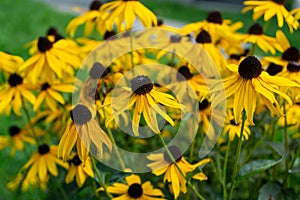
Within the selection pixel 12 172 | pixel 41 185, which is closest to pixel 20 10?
pixel 12 172

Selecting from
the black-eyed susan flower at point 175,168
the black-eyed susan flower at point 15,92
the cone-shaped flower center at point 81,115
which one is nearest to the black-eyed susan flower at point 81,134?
the cone-shaped flower center at point 81,115

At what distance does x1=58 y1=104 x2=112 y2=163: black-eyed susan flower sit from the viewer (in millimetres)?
1049

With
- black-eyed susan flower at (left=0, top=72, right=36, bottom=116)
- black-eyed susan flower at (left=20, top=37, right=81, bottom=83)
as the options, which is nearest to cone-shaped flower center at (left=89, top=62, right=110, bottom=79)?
black-eyed susan flower at (left=20, top=37, right=81, bottom=83)

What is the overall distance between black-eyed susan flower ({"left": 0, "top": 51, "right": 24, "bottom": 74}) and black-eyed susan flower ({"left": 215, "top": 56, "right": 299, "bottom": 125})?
2.04 ft

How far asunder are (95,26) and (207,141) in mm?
539

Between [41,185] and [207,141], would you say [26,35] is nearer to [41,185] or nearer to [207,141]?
[41,185]

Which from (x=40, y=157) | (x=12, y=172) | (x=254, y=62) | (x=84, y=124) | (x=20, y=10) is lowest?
(x=12, y=172)

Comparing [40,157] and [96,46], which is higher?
[96,46]

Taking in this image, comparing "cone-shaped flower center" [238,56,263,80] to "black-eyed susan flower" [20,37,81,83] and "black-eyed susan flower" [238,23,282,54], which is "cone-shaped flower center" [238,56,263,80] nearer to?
"black-eyed susan flower" [238,23,282,54]

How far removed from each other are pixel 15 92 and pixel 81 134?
0.53 m

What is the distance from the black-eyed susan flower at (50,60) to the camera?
4.83ft

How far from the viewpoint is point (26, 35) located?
15.8 feet

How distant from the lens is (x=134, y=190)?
127 centimetres

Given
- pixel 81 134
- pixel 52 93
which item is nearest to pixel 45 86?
pixel 52 93
